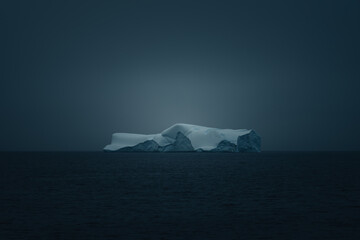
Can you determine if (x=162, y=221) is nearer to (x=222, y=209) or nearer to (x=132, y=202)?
(x=222, y=209)

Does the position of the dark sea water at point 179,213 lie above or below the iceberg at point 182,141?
below

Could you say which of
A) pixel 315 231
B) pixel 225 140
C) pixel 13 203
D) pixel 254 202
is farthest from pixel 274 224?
pixel 225 140

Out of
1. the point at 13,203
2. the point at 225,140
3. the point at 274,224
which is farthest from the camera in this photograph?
the point at 225,140

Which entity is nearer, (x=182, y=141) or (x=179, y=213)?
(x=179, y=213)

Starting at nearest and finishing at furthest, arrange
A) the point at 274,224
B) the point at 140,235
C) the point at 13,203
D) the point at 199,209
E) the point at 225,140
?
the point at 140,235
the point at 274,224
the point at 199,209
the point at 13,203
the point at 225,140

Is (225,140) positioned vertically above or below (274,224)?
above

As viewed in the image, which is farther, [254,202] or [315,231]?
[254,202]

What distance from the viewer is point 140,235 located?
54.7ft

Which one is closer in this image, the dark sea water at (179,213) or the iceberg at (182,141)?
the dark sea water at (179,213)

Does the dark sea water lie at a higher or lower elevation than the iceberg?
lower

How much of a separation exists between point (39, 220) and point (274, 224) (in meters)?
10.0

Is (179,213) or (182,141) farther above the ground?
(182,141)

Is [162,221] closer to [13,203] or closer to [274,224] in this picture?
[274,224]

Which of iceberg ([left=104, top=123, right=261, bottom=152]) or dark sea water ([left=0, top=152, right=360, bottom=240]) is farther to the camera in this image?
iceberg ([left=104, top=123, right=261, bottom=152])
